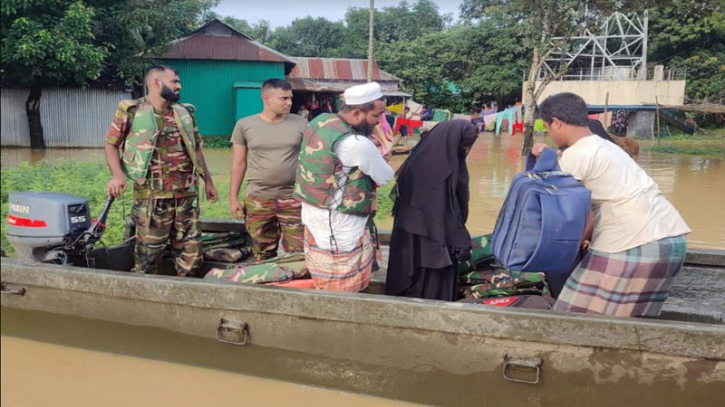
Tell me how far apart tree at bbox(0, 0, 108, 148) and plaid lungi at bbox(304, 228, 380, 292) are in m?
12.0

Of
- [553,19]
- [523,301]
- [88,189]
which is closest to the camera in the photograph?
[523,301]

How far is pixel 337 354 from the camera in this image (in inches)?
117

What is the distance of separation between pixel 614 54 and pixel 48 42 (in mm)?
22491

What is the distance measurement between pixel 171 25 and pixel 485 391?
16214 millimetres

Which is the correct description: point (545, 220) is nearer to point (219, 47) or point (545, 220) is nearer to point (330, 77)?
point (219, 47)

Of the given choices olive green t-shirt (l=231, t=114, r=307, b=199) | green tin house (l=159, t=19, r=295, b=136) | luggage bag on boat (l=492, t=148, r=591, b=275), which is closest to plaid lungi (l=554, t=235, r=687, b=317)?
luggage bag on boat (l=492, t=148, r=591, b=275)

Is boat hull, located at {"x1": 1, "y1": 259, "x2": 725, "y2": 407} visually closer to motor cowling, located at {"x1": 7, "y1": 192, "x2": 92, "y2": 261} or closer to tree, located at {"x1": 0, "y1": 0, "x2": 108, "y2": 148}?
motor cowling, located at {"x1": 7, "y1": 192, "x2": 92, "y2": 261}

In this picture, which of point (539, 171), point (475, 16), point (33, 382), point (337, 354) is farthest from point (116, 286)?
point (475, 16)

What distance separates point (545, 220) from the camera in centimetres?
260

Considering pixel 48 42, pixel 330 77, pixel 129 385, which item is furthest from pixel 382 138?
pixel 330 77

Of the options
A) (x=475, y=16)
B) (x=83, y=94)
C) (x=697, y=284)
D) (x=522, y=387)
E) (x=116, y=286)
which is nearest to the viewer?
(x=522, y=387)

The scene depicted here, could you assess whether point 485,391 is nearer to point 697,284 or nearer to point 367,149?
point 367,149

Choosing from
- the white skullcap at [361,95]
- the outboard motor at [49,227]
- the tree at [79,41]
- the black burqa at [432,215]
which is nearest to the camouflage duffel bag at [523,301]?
the black burqa at [432,215]

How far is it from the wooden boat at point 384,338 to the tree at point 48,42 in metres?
11.4
